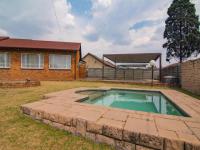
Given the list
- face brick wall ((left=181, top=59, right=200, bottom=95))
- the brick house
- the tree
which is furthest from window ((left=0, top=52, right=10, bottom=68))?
the tree

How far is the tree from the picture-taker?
2230 cm

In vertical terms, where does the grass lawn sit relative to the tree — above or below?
below

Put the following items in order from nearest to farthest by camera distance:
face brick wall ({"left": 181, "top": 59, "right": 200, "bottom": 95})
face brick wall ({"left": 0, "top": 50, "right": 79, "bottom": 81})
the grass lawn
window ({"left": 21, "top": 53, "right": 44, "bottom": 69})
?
the grass lawn → face brick wall ({"left": 181, "top": 59, "right": 200, "bottom": 95}) → face brick wall ({"left": 0, "top": 50, "right": 79, "bottom": 81}) → window ({"left": 21, "top": 53, "right": 44, "bottom": 69})

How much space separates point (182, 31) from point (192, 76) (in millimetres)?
17169

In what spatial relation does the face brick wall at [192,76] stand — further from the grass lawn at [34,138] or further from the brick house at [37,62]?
the brick house at [37,62]

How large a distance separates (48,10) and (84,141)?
1441 centimetres

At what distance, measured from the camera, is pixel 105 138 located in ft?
9.33

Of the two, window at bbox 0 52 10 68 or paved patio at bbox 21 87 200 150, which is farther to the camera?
window at bbox 0 52 10 68

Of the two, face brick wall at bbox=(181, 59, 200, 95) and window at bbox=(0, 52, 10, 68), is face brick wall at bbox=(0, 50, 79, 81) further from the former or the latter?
face brick wall at bbox=(181, 59, 200, 95)

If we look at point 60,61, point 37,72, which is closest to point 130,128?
point 60,61

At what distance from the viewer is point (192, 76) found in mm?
9023

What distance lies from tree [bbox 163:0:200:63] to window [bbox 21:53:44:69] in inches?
743

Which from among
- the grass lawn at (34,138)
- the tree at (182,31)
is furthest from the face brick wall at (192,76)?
the tree at (182,31)

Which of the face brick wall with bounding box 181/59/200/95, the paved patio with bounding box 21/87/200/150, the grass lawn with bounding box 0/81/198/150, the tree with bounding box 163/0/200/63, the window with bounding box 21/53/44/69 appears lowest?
the grass lawn with bounding box 0/81/198/150
